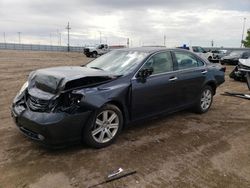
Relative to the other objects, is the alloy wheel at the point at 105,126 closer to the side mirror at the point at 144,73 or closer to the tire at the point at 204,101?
the side mirror at the point at 144,73

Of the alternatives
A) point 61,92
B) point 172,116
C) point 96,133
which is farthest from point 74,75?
point 172,116

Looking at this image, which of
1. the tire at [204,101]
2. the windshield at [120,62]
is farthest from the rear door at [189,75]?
the windshield at [120,62]

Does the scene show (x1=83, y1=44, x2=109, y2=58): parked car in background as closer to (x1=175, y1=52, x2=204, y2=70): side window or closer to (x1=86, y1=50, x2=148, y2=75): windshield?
(x1=175, y1=52, x2=204, y2=70): side window

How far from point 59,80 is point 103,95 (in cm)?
68

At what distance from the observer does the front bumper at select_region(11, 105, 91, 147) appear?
3.88 m

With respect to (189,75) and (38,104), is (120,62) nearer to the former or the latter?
(189,75)

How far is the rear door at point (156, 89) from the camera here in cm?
491

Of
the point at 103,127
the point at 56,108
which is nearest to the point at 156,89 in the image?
the point at 103,127

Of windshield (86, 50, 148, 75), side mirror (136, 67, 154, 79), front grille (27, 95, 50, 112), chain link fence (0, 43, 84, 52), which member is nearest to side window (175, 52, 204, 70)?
windshield (86, 50, 148, 75)

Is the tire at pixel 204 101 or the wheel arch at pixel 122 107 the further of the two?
Result: the tire at pixel 204 101

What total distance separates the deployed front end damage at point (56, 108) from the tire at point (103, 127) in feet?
0.45

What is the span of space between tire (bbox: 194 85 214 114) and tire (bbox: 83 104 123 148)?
8.20 ft

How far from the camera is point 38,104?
13.6 feet

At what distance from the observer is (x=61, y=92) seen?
408 cm
